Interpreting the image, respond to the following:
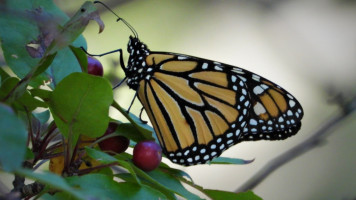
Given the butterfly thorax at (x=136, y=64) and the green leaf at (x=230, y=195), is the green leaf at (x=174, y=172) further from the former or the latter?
the butterfly thorax at (x=136, y=64)

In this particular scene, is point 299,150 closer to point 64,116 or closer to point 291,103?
point 291,103

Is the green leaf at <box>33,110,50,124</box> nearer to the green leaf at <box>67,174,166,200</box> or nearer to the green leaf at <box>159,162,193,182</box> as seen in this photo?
the green leaf at <box>159,162,193,182</box>

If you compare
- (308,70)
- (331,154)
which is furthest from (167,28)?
(331,154)

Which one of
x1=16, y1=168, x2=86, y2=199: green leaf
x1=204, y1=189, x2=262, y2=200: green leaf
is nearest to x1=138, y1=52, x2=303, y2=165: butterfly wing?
x1=204, y1=189, x2=262, y2=200: green leaf

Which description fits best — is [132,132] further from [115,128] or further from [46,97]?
[46,97]

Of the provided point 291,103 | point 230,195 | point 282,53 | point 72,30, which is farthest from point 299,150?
point 282,53

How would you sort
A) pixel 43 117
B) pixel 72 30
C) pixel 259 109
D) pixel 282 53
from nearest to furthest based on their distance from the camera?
pixel 72 30
pixel 43 117
pixel 259 109
pixel 282 53
